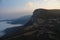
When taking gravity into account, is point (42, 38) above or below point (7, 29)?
below

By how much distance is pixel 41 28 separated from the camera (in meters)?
1.80

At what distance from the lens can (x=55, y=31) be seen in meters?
1.76

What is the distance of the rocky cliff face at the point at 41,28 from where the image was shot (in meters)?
1.76

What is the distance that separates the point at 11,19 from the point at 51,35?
1.69 ft

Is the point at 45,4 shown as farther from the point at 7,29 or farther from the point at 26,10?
the point at 7,29

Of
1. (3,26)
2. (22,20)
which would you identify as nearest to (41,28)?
(22,20)

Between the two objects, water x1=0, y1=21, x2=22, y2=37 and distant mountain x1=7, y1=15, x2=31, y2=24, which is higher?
distant mountain x1=7, y1=15, x2=31, y2=24

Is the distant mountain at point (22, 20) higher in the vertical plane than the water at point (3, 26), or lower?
higher

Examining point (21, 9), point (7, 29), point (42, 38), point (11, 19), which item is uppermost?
point (21, 9)

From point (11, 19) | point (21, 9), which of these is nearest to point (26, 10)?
point (21, 9)

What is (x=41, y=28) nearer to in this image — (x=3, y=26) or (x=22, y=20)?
(x=22, y=20)

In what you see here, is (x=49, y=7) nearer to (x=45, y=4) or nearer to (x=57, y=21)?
(x=45, y=4)

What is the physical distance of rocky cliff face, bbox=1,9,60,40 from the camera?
176 cm

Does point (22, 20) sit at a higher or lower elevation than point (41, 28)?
higher
